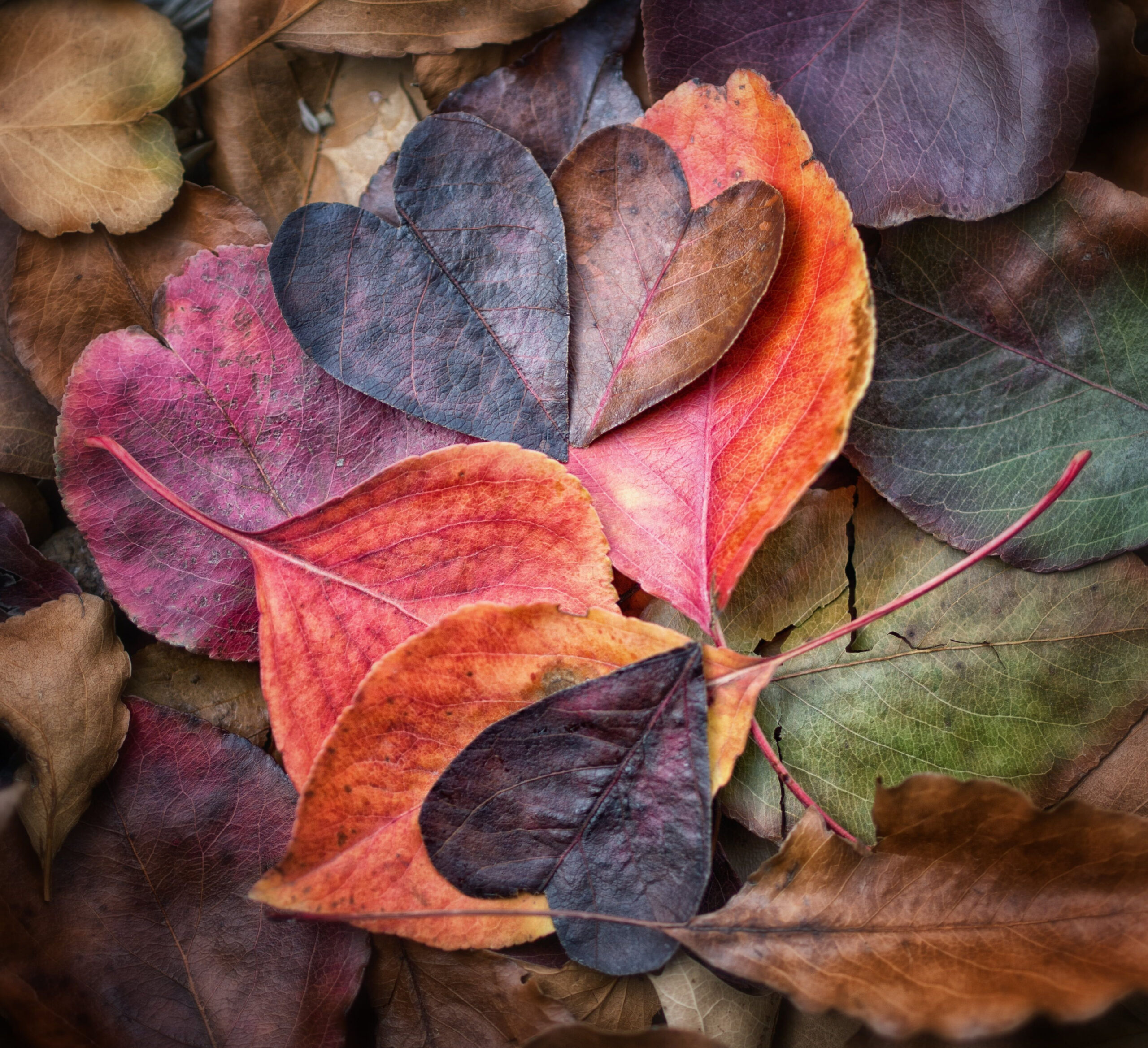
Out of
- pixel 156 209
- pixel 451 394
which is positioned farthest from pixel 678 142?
pixel 156 209

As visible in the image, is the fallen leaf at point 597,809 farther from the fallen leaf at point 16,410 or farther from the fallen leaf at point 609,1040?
the fallen leaf at point 16,410

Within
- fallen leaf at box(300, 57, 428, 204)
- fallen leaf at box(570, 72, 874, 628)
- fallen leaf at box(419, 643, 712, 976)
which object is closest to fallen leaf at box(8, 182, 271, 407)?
fallen leaf at box(300, 57, 428, 204)

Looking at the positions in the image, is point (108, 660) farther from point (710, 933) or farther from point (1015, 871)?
point (1015, 871)

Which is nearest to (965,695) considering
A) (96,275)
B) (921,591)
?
(921,591)

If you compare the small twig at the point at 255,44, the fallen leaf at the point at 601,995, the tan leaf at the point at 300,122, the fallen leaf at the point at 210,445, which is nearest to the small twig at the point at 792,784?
the fallen leaf at the point at 601,995

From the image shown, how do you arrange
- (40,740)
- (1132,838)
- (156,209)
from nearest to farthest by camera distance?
1. (1132,838)
2. (40,740)
3. (156,209)

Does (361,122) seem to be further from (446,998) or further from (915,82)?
(446,998)

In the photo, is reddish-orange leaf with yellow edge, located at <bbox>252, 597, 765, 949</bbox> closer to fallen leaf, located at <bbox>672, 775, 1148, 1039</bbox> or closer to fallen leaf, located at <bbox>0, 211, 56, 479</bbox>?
fallen leaf, located at <bbox>672, 775, 1148, 1039</bbox>
